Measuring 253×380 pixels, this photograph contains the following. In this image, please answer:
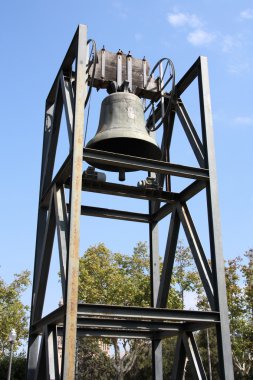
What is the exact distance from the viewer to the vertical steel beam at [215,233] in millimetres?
5930

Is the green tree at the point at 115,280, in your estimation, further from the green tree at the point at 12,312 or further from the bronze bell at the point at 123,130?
the bronze bell at the point at 123,130

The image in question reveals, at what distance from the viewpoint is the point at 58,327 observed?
276 inches

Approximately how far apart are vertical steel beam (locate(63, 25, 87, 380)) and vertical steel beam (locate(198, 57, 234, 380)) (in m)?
1.95

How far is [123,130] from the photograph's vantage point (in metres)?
7.11

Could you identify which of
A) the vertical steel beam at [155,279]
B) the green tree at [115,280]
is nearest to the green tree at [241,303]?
the green tree at [115,280]

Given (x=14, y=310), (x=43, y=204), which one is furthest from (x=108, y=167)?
(x=14, y=310)

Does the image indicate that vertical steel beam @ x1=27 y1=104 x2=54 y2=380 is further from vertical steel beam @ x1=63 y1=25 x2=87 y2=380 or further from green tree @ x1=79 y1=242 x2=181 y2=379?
green tree @ x1=79 y1=242 x2=181 y2=379

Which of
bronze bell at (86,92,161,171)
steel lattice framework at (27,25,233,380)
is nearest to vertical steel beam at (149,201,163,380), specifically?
steel lattice framework at (27,25,233,380)

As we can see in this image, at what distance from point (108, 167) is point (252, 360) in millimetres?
28761

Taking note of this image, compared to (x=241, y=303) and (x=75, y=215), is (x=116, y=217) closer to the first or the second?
(x=75, y=215)

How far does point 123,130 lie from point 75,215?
1868 millimetres

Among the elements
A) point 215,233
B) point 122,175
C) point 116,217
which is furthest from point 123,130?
point 215,233

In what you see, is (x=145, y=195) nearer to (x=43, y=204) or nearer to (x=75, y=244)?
(x=43, y=204)

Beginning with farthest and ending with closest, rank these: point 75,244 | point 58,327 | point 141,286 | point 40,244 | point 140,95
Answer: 1. point 141,286
2. point 140,95
3. point 40,244
4. point 58,327
5. point 75,244
